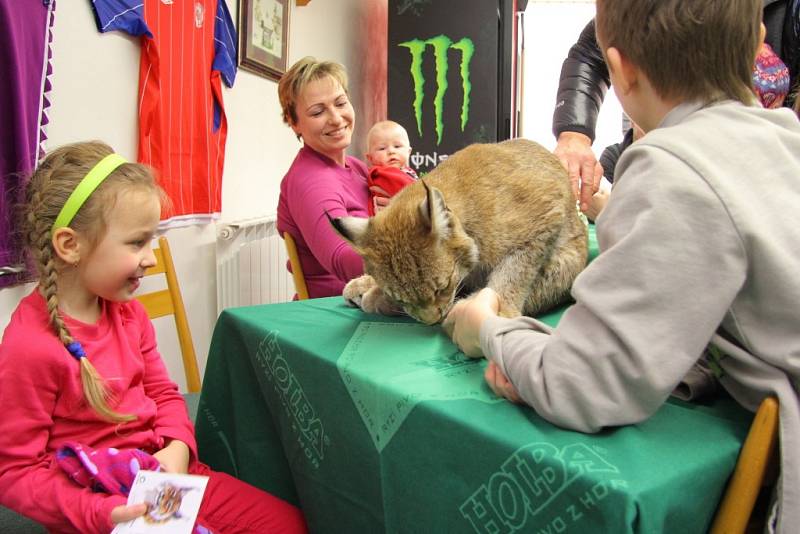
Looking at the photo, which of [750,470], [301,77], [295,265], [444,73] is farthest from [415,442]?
[444,73]

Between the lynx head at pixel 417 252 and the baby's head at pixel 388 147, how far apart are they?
5.98ft

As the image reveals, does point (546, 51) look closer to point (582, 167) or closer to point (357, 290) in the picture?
point (582, 167)

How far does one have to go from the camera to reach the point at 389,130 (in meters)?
3.23

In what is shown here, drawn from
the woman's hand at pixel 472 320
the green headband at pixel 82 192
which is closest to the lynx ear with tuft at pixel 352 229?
the woman's hand at pixel 472 320

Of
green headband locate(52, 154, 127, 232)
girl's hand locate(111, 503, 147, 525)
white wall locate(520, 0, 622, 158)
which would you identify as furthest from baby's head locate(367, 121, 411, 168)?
white wall locate(520, 0, 622, 158)

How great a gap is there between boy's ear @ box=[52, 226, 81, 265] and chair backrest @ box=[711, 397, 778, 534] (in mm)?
1235

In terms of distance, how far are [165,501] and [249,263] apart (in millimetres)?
2190

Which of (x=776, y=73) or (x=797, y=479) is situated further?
(x=776, y=73)

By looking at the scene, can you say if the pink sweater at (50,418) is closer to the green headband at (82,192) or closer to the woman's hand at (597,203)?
the green headband at (82,192)

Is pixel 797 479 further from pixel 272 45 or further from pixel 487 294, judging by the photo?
pixel 272 45

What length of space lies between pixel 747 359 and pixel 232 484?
1.17 meters

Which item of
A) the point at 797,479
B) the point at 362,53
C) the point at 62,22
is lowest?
the point at 797,479

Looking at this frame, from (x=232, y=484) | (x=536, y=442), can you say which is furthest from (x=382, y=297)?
(x=536, y=442)

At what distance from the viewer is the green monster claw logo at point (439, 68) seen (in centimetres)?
464
